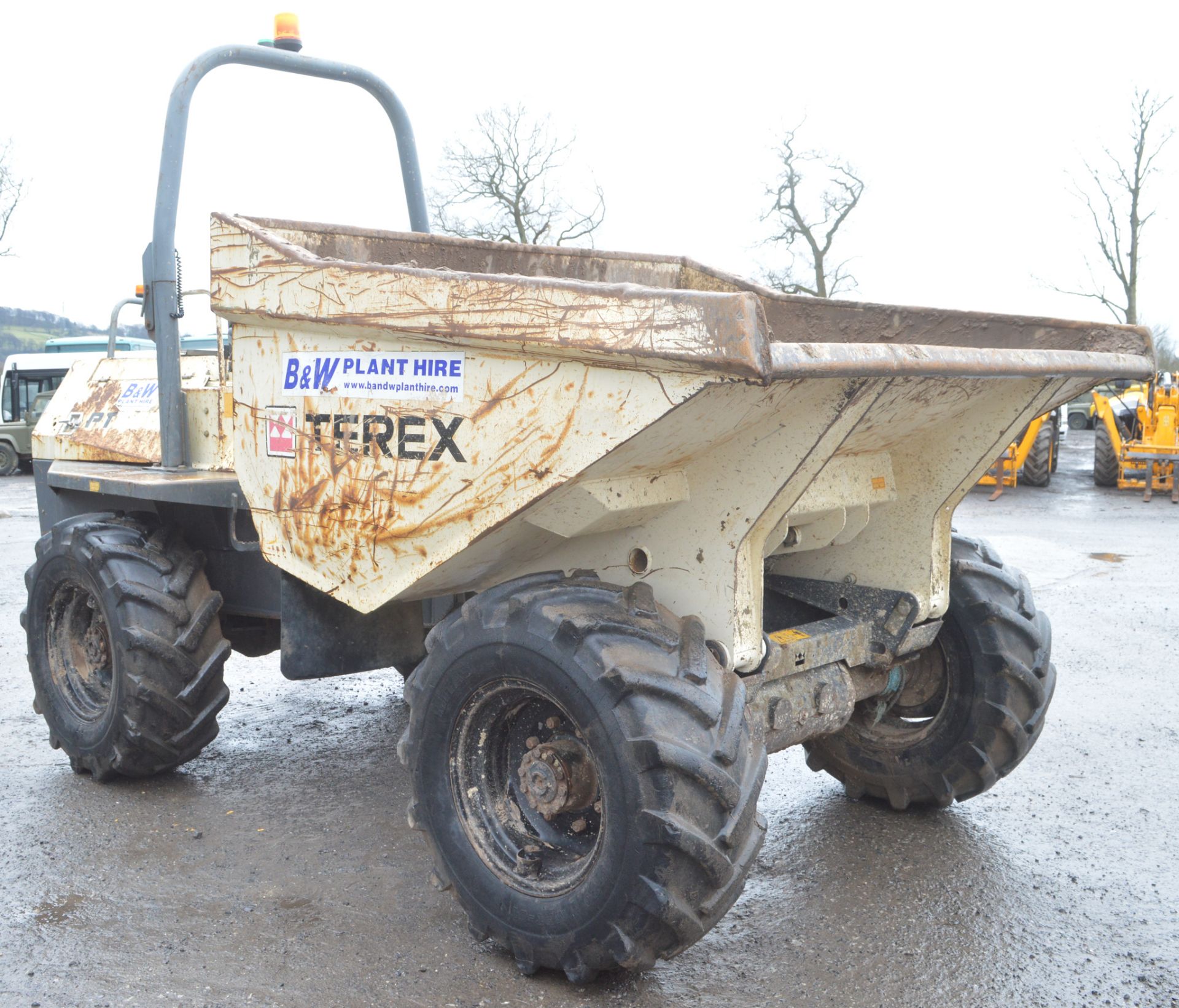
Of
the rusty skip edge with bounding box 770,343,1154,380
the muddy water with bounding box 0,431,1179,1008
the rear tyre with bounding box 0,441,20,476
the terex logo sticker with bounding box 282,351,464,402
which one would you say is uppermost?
the rusty skip edge with bounding box 770,343,1154,380

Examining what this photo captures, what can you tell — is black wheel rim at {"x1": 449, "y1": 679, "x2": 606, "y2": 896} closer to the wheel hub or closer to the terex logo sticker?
the wheel hub

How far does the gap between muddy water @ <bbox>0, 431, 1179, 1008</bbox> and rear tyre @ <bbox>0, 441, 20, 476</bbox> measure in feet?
62.2

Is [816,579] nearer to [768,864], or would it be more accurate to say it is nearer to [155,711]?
[768,864]

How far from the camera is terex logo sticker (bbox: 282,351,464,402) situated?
9.17 ft

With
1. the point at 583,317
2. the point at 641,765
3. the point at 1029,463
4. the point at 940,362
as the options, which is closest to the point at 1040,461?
the point at 1029,463

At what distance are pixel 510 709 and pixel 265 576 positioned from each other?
60.9 inches

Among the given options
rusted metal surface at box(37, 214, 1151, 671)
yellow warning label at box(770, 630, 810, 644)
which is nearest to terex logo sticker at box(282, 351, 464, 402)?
rusted metal surface at box(37, 214, 1151, 671)

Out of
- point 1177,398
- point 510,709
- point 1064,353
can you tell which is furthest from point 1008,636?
point 1177,398

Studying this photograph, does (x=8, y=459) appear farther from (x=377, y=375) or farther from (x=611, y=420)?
(x=611, y=420)

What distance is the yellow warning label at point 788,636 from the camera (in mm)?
3195

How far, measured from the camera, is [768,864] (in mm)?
3627

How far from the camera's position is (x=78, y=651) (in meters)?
4.54

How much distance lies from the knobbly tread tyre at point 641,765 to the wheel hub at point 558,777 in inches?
8.7

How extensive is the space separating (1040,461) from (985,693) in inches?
508
